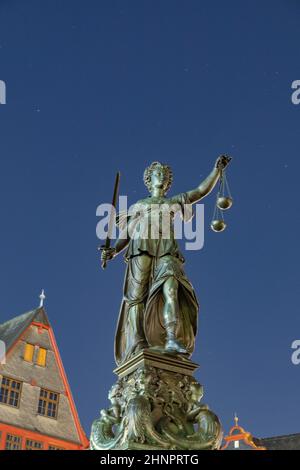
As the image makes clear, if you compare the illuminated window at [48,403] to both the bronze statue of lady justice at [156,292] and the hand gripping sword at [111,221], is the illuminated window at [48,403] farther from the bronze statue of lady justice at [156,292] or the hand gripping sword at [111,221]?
the hand gripping sword at [111,221]

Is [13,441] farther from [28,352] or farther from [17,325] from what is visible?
[17,325]

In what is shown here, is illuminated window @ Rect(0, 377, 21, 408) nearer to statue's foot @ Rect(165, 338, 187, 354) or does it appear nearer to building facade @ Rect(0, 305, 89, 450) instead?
building facade @ Rect(0, 305, 89, 450)

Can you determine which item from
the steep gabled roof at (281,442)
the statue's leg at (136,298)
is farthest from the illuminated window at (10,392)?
the statue's leg at (136,298)

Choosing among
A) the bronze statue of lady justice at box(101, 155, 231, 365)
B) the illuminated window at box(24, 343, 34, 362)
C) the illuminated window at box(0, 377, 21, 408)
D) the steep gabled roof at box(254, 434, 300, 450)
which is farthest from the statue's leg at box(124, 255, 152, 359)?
the steep gabled roof at box(254, 434, 300, 450)

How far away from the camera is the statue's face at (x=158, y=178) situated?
29.9 ft

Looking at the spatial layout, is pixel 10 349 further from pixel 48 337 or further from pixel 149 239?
pixel 149 239

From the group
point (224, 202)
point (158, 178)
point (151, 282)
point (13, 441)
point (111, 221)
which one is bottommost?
point (151, 282)

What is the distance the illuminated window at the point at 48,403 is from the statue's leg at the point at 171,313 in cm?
1949

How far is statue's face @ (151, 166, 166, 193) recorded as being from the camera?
9.10 m

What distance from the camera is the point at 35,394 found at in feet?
86.1

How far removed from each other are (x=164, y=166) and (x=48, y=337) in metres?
19.9

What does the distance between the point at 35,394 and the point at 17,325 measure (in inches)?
121

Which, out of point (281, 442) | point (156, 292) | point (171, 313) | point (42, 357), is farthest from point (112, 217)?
point (281, 442)
